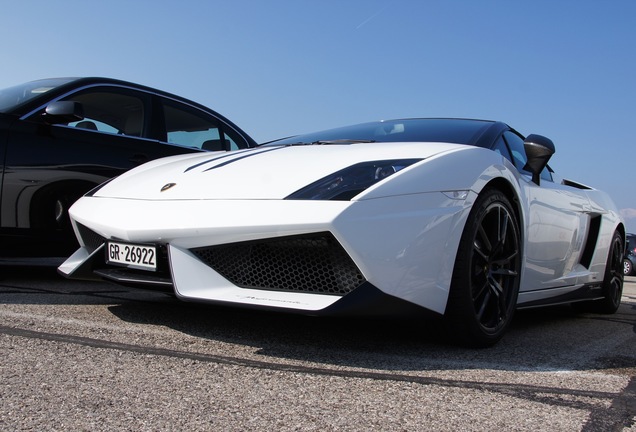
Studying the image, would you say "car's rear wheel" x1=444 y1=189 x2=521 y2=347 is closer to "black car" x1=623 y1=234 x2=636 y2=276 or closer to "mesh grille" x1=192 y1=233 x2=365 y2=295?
"mesh grille" x1=192 y1=233 x2=365 y2=295

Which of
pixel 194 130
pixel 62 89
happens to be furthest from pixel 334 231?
pixel 194 130

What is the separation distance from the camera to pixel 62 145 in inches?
167

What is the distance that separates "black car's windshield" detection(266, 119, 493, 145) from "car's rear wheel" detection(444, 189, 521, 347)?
50 cm

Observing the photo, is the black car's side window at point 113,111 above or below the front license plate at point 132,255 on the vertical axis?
above

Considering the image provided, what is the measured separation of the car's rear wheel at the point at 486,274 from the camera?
277cm

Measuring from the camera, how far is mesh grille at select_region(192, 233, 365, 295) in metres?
2.48

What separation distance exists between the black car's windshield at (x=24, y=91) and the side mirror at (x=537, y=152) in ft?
10.2

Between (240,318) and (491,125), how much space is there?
176 cm

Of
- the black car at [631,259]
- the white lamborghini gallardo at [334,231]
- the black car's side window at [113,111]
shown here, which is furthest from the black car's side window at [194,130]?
the black car at [631,259]

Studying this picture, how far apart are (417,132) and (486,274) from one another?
98 centimetres

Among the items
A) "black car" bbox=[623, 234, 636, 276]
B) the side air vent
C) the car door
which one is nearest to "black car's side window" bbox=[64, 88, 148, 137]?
the car door

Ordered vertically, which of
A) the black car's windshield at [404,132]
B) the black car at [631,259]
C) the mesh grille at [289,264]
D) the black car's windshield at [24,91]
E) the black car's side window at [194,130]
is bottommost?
the black car at [631,259]

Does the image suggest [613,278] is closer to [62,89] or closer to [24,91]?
[62,89]

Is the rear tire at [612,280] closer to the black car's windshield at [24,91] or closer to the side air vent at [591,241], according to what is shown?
the side air vent at [591,241]
